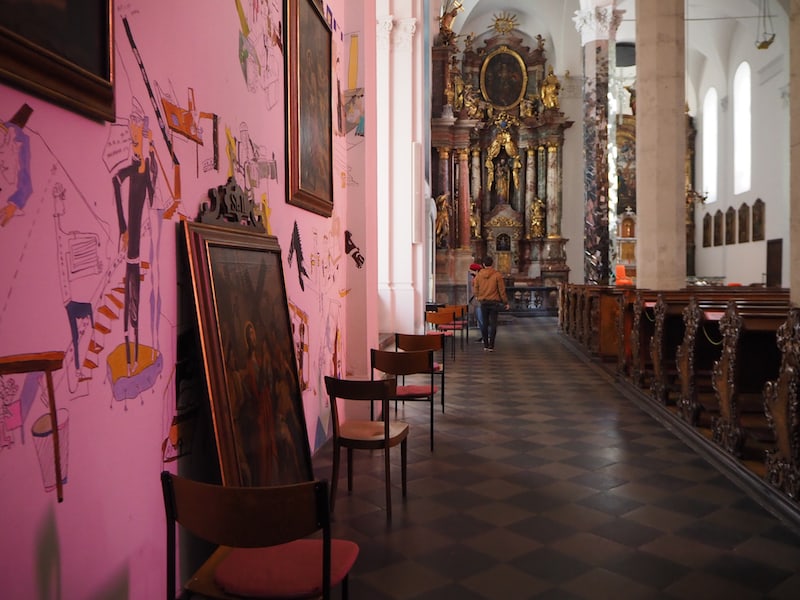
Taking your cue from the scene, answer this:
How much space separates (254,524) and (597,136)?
16.2 meters

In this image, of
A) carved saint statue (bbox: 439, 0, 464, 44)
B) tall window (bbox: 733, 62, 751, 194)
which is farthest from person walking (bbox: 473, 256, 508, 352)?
tall window (bbox: 733, 62, 751, 194)

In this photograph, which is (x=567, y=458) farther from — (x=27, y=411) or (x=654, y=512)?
(x=27, y=411)

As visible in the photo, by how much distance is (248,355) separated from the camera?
3.18 m

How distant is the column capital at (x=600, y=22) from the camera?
16938mm

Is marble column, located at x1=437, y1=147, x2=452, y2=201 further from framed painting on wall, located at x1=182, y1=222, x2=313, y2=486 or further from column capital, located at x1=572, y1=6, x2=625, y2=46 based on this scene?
framed painting on wall, located at x1=182, y1=222, x2=313, y2=486

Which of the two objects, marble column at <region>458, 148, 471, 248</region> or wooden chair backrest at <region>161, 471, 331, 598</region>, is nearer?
wooden chair backrest at <region>161, 471, 331, 598</region>

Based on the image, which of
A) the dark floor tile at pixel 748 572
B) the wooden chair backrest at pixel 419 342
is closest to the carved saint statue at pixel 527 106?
the wooden chair backrest at pixel 419 342

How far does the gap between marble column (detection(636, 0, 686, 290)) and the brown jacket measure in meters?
2.33

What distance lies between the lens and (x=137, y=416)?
2.48 meters

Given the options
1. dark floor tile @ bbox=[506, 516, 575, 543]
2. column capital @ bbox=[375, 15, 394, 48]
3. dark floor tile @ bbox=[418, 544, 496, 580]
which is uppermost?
column capital @ bbox=[375, 15, 394, 48]

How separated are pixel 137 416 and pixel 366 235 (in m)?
3.92

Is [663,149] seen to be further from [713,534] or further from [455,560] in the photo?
[455,560]

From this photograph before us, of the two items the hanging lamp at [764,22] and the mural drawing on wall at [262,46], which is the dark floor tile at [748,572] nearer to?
the mural drawing on wall at [262,46]

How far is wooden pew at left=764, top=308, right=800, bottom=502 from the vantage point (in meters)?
3.78
